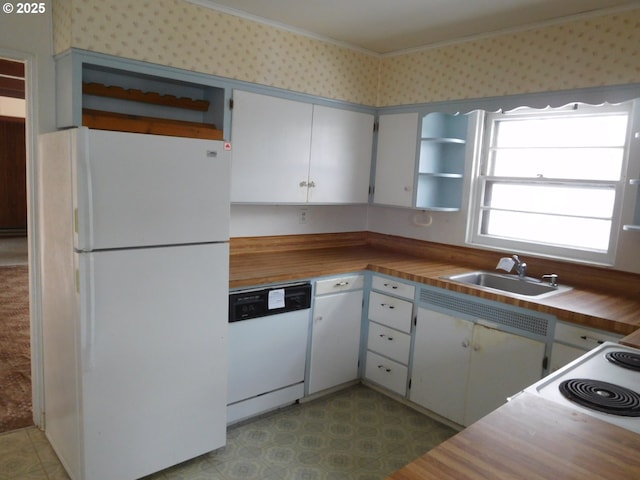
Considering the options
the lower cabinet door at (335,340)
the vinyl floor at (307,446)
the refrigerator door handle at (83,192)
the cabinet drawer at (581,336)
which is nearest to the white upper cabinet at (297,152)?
the lower cabinet door at (335,340)

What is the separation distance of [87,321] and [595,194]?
2.91m

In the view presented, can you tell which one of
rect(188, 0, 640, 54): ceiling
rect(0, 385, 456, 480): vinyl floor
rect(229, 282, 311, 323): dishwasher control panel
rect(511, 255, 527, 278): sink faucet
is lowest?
rect(0, 385, 456, 480): vinyl floor

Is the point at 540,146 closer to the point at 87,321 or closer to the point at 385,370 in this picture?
the point at 385,370

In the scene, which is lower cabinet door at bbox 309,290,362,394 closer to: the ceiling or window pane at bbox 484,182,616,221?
window pane at bbox 484,182,616,221

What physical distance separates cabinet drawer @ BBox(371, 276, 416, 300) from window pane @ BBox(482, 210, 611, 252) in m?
0.83

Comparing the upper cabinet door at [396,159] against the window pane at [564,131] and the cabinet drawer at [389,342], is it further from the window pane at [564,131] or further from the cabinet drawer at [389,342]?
the cabinet drawer at [389,342]

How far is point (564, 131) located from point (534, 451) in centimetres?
251

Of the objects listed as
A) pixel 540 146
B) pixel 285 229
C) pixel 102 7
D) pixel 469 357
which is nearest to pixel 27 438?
pixel 285 229

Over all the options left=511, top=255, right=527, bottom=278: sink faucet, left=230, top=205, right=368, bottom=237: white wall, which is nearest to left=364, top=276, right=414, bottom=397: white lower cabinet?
left=511, top=255, right=527, bottom=278: sink faucet

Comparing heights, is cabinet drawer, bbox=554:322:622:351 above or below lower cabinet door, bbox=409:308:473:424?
above

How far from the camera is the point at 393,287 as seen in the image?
3.20 m

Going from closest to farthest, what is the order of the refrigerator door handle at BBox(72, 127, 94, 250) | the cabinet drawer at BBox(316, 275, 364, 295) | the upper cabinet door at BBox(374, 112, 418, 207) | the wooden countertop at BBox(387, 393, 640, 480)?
the wooden countertop at BBox(387, 393, 640, 480) → the refrigerator door handle at BBox(72, 127, 94, 250) → the cabinet drawer at BBox(316, 275, 364, 295) → the upper cabinet door at BBox(374, 112, 418, 207)

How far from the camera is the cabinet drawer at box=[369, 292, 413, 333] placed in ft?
10.3

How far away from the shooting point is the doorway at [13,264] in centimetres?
304
